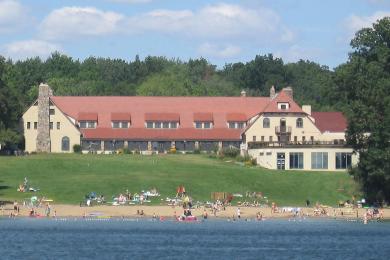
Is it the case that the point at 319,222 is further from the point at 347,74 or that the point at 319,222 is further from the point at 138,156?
the point at 138,156

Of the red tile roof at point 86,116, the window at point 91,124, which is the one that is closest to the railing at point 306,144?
the window at point 91,124

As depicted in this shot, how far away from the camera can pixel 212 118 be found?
15188cm

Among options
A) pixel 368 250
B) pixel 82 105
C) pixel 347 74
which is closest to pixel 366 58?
pixel 347 74

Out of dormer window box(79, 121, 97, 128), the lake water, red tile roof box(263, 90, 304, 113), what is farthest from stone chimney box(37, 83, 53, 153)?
the lake water

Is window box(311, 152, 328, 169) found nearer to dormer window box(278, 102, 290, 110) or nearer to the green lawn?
the green lawn

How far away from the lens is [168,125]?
15125 centimetres

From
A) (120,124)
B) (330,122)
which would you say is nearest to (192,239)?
(120,124)

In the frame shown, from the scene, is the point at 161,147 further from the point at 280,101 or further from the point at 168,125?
the point at 280,101

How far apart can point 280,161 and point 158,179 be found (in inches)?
700

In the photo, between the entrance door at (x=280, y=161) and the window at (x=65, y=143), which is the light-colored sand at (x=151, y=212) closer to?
the entrance door at (x=280, y=161)

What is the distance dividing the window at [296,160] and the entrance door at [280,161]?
719mm

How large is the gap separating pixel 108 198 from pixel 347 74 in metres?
28.2

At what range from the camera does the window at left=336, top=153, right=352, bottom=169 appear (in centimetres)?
13175

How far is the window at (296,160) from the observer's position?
132500 millimetres
